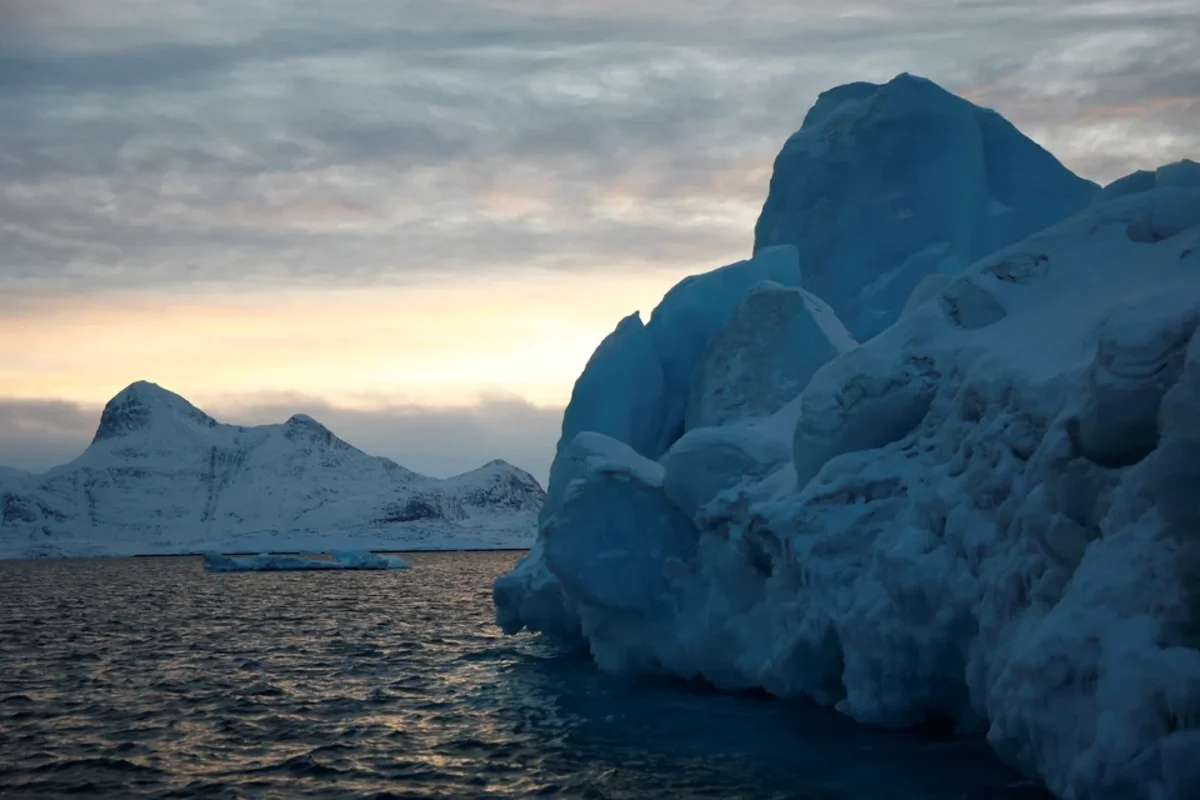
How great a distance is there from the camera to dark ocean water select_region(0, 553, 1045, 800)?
1310cm

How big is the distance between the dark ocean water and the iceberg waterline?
1.01m

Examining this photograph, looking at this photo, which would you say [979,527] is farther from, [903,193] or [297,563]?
[297,563]

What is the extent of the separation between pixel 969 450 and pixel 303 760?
30.3ft

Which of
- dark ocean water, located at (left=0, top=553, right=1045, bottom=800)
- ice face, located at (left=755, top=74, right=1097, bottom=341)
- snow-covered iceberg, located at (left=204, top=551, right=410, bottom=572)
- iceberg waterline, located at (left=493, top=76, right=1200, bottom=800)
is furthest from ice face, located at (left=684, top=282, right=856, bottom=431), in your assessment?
snow-covered iceberg, located at (left=204, top=551, right=410, bottom=572)

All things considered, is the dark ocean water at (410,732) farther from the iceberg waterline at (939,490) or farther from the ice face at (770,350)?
the ice face at (770,350)

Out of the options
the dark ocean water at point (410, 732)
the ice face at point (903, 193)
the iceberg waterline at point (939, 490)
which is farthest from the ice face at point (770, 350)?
the dark ocean water at point (410, 732)

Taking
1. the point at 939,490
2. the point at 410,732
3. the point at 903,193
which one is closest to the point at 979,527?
the point at 939,490

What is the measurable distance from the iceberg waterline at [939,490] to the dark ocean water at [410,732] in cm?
101

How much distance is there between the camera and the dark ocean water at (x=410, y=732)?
1310 centimetres

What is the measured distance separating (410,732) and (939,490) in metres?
8.10

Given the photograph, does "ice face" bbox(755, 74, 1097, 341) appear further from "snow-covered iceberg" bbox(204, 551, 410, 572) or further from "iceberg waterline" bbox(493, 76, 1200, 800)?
"snow-covered iceberg" bbox(204, 551, 410, 572)

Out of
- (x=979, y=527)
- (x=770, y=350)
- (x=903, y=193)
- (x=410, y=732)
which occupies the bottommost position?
(x=410, y=732)

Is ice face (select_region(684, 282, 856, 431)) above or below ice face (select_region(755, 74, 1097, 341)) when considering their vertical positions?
below

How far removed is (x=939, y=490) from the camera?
15055mm
